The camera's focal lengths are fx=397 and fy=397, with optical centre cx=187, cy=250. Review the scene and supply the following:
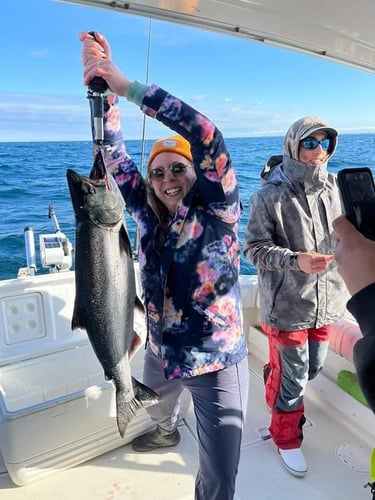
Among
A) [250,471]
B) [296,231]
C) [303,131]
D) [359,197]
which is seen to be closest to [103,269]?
[359,197]

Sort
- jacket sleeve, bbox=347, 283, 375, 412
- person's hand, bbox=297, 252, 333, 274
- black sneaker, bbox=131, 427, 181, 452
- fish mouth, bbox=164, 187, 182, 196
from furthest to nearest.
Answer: black sneaker, bbox=131, 427, 181, 452, person's hand, bbox=297, 252, 333, 274, fish mouth, bbox=164, 187, 182, 196, jacket sleeve, bbox=347, 283, 375, 412

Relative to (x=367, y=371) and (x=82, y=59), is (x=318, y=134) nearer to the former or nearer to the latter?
(x=82, y=59)

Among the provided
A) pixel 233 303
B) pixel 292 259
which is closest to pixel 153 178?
pixel 233 303

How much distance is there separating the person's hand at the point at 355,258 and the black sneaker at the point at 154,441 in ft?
7.14

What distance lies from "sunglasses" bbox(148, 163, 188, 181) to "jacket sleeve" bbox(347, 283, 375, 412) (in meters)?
1.04

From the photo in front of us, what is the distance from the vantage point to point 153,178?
1.68 m

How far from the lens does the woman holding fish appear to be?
1.58 m

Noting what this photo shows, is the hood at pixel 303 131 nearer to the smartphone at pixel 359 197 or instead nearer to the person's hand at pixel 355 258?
the smartphone at pixel 359 197

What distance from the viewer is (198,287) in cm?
159

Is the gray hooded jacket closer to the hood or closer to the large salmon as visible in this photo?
the hood

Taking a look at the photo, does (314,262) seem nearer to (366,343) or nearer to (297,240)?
(297,240)

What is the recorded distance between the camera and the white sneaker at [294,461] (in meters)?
2.36

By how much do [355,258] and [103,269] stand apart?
0.78m

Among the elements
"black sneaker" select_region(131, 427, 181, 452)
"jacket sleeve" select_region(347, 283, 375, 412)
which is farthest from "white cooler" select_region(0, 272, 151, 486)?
"jacket sleeve" select_region(347, 283, 375, 412)
